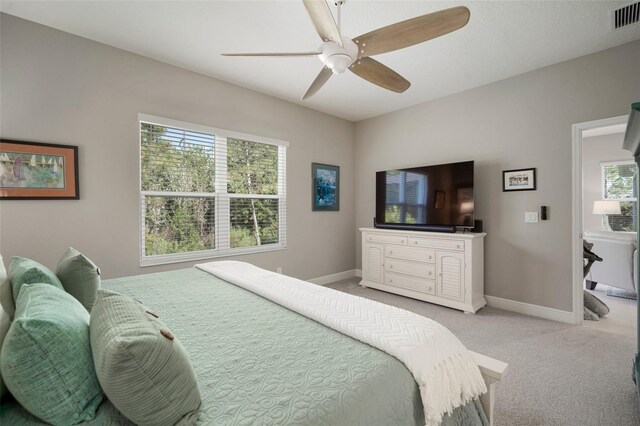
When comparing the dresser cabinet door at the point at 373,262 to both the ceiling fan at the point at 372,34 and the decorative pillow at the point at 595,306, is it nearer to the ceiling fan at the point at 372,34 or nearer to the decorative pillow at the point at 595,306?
the decorative pillow at the point at 595,306

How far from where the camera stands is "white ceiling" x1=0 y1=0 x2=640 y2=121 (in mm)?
2201

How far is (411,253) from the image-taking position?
12.5 ft

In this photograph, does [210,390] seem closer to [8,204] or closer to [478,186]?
[8,204]

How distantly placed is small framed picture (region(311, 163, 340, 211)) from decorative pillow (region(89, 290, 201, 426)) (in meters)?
3.68

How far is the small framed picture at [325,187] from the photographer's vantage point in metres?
4.46

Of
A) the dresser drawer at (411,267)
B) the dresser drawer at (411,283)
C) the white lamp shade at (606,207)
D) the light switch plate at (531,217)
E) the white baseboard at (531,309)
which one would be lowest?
the white baseboard at (531,309)

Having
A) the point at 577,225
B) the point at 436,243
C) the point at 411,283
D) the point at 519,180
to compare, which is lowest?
the point at 411,283

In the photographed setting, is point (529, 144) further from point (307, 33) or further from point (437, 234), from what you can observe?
point (307, 33)

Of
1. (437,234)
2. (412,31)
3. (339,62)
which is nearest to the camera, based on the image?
(412,31)

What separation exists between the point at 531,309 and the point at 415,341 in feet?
9.64

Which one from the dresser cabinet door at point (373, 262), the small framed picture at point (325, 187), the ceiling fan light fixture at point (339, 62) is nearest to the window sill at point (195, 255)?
the small framed picture at point (325, 187)

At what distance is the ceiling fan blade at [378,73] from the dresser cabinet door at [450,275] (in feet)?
6.87

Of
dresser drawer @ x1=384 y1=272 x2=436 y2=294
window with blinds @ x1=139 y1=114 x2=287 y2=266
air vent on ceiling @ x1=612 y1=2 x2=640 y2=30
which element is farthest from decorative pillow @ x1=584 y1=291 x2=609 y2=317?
window with blinds @ x1=139 y1=114 x2=287 y2=266

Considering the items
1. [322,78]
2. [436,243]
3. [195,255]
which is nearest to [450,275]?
[436,243]
